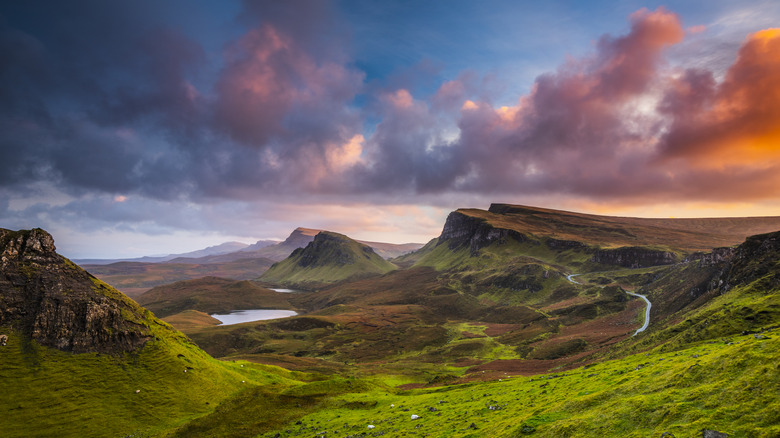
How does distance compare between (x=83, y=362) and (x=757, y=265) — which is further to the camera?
(x=757, y=265)

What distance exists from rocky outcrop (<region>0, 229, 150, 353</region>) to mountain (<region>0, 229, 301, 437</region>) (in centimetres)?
13

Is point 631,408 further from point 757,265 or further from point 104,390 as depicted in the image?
point 757,265

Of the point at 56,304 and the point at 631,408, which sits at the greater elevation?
the point at 56,304

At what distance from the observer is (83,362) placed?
53969 mm

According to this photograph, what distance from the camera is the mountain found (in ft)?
151

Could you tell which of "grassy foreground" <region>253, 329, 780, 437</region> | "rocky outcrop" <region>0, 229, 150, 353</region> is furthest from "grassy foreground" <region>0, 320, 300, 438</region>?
"grassy foreground" <region>253, 329, 780, 437</region>

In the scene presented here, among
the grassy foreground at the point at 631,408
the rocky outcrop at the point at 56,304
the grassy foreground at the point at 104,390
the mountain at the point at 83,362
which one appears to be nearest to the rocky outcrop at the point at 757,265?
the grassy foreground at the point at 631,408

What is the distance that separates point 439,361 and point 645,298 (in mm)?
102119

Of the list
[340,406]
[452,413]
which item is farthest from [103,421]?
[452,413]

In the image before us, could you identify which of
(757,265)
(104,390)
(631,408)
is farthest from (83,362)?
(757,265)

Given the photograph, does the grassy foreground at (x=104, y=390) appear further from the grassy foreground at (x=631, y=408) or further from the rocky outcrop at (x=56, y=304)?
the grassy foreground at (x=631, y=408)

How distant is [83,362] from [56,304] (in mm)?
11448

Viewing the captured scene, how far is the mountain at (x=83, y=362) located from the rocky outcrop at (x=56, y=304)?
Answer: 0.13 metres

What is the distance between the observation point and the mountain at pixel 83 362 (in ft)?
151
